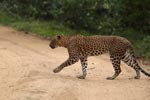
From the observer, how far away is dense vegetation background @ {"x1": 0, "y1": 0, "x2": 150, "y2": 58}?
18.6 metres

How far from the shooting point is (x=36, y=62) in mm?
14117

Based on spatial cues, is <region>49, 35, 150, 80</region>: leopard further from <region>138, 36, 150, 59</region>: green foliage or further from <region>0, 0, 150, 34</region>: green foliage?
<region>0, 0, 150, 34</region>: green foliage

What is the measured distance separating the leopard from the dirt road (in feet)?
1.03

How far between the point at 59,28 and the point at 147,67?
676 cm

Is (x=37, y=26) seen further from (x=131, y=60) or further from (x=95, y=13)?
(x=131, y=60)

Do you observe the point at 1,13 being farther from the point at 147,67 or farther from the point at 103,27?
the point at 147,67

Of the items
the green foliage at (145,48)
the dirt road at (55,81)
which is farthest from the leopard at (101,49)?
the green foliage at (145,48)

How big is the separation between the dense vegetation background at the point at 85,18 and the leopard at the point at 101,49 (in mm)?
4175

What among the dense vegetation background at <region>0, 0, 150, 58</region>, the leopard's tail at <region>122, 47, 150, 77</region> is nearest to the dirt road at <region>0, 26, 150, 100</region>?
the leopard's tail at <region>122, 47, 150, 77</region>

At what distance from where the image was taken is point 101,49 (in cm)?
1228

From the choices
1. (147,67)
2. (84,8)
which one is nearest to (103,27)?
(84,8)

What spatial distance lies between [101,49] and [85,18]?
8146 millimetres

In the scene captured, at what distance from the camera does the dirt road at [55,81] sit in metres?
10.4

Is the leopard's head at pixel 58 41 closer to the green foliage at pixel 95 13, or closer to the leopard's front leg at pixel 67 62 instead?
the leopard's front leg at pixel 67 62
